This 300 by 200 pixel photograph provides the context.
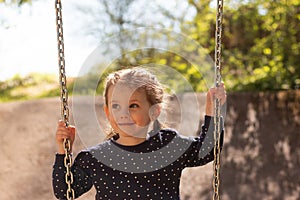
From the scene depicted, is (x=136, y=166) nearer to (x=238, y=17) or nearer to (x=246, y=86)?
(x=246, y=86)

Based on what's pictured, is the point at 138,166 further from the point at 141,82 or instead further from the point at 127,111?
the point at 141,82

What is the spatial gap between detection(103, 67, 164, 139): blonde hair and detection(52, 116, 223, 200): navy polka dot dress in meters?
0.10

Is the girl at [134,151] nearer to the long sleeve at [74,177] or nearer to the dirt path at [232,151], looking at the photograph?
the long sleeve at [74,177]

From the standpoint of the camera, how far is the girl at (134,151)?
2172 millimetres

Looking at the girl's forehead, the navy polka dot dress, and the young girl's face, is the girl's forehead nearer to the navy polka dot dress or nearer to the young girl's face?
the young girl's face

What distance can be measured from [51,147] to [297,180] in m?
2.47

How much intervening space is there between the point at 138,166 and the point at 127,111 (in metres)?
0.23

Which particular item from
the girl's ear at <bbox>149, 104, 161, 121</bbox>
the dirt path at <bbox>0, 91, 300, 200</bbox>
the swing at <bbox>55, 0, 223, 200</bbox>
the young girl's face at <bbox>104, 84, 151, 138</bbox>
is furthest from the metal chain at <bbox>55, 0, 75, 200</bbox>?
the dirt path at <bbox>0, 91, 300, 200</bbox>

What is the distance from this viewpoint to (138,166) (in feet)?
7.20

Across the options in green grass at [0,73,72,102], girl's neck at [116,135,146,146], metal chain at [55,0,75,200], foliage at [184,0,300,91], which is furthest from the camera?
green grass at [0,73,72,102]

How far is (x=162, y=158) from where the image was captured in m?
2.22

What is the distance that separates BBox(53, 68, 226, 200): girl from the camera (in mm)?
2172

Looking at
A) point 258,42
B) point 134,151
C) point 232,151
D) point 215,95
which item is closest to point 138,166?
point 134,151

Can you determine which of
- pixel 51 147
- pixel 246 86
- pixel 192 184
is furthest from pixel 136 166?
pixel 246 86
